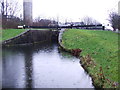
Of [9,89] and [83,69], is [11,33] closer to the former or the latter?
[83,69]

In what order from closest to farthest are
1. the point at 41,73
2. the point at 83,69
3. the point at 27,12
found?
the point at 41,73, the point at 83,69, the point at 27,12

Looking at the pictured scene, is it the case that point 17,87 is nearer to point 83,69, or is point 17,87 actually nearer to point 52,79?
point 52,79

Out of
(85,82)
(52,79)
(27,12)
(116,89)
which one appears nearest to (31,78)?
(52,79)

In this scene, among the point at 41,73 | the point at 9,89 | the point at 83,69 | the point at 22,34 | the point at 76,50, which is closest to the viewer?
the point at 9,89

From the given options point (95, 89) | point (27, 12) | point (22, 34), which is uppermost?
point (27, 12)

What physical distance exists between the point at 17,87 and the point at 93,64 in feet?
11.1

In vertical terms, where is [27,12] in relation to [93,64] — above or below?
above

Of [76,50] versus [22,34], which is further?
[22,34]

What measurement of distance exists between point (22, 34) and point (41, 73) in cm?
1194

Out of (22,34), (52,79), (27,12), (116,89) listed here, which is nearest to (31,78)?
(52,79)

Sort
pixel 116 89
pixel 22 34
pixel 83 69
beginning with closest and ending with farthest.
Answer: pixel 116 89
pixel 83 69
pixel 22 34

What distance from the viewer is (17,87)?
230 inches

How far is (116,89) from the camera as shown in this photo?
16.7 ft

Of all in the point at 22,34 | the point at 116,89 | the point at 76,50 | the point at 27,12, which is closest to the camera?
the point at 116,89
